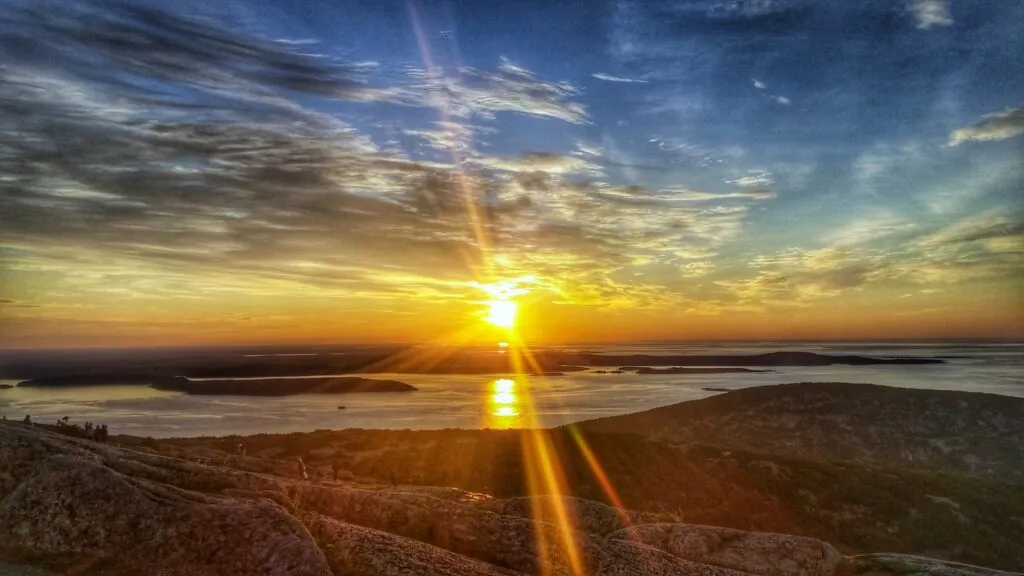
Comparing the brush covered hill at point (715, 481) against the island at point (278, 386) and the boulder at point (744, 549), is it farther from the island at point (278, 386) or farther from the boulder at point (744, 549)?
the island at point (278, 386)

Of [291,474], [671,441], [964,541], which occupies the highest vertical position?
[291,474]

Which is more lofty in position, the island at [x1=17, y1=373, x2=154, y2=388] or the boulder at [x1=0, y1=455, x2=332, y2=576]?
the boulder at [x1=0, y1=455, x2=332, y2=576]

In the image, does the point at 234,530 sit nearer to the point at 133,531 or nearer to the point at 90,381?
the point at 133,531

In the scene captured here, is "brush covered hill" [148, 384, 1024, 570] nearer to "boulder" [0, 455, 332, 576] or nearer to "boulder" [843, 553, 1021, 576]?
"boulder" [843, 553, 1021, 576]

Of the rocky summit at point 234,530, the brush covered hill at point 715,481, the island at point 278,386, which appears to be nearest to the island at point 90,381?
the island at point 278,386

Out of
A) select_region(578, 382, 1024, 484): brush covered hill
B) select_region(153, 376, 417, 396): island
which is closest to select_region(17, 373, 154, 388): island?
select_region(153, 376, 417, 396): island

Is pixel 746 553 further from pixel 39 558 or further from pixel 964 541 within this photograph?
pixel 964 541

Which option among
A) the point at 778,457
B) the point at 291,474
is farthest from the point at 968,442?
the point at 291,474
